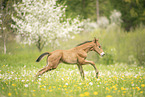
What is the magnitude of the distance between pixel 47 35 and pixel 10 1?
402 cm

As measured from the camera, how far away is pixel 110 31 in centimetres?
1600

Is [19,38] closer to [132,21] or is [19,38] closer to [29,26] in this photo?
[29,26]

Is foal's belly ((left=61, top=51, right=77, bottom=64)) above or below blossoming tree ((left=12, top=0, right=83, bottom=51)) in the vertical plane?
below

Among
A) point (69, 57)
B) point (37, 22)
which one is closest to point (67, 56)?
point (69, 57)

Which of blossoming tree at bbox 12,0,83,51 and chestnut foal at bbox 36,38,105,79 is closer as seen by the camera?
chestnut foal at bbox 36,38,105,79

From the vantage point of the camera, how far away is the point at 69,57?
5816mm

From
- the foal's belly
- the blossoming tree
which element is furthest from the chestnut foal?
the blossoming tree

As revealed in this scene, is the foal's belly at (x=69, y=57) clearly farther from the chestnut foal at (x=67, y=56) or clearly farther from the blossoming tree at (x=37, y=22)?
the blossoming tree at (x=37, y=22)

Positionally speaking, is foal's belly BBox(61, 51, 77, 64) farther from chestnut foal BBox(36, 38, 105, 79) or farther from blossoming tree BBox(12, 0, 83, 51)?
blossoming tree BBox(12, 0, 83, 51)

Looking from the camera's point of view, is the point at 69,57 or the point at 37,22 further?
the point at 37,22

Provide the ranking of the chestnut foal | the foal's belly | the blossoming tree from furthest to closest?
the blossoming tree, the foal's belly, the chestnut foal

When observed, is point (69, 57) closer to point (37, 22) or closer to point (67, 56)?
point (67, 56)

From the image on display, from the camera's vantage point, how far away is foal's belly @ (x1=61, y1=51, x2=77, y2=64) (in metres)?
5.79

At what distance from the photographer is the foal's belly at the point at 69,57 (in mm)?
5793
